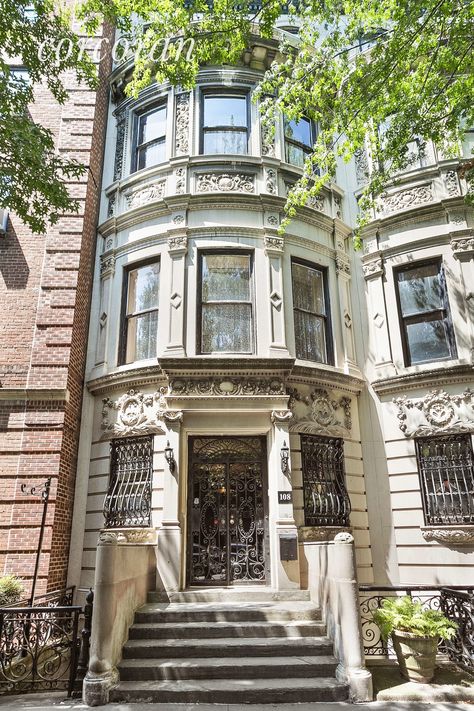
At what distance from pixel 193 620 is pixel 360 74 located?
9966mm

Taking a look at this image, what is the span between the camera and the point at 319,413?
32.6 ft

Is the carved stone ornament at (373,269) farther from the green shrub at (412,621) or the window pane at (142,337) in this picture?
the green shrub at (412,621)

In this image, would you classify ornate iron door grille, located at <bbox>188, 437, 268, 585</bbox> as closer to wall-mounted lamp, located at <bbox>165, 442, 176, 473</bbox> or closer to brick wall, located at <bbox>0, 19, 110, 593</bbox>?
wall-mounted lamp, located at <bbox>165, 442, 176, 473</bbox>

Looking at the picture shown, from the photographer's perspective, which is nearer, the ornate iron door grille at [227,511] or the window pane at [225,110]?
the ornate iron door grille at [227,511]

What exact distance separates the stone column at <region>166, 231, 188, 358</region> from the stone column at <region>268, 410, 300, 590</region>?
2.42 m

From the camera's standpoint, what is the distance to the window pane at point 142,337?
1038 cm

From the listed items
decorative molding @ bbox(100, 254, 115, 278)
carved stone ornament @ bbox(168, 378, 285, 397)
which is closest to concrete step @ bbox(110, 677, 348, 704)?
carved stone ornament @ bbox(168, 378, 285, 397)

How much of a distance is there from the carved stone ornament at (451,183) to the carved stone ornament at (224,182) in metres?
4.48

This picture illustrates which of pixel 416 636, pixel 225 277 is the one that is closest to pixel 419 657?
pixel 416 636

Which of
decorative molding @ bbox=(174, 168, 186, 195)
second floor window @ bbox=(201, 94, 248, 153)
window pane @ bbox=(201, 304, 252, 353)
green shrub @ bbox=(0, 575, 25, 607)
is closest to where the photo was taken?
green shrub @ bbox=(0, 575, 25, 607)

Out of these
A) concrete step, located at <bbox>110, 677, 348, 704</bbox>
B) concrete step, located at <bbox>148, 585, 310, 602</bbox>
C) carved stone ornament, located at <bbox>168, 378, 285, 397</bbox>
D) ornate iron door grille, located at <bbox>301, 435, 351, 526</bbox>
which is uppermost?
carved stone ornament, located at <bbox>168, 378, 285, 397</bbox>

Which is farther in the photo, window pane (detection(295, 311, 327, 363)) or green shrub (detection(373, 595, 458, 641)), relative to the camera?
window pane (detection(295, 311, 327, 363))

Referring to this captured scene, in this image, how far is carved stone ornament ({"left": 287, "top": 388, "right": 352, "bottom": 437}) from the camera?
965 cm

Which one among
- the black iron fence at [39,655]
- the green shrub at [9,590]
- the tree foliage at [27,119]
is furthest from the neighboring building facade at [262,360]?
the tree foliage at [27,119]
